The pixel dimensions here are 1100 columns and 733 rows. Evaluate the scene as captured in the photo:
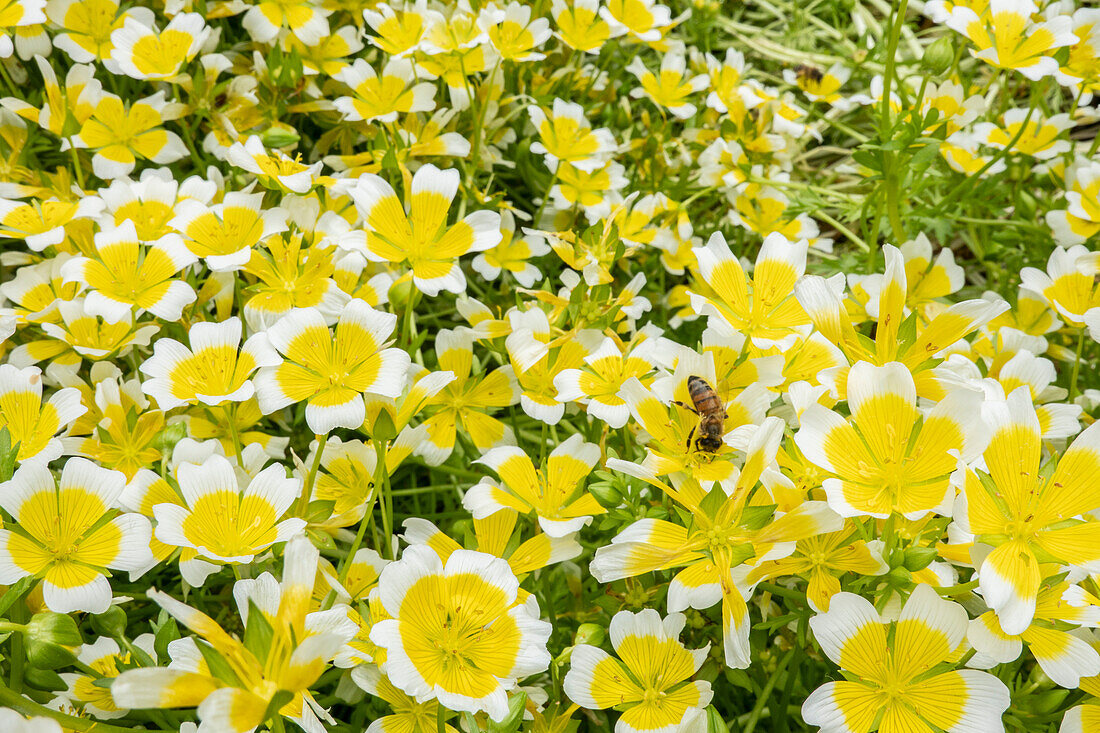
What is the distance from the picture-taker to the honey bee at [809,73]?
109 inches

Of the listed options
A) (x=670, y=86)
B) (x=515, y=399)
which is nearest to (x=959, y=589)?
(x=515, y=399)

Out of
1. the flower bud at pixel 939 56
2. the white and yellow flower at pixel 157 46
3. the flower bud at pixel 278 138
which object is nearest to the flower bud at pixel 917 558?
the flower bud at pixel 939 56

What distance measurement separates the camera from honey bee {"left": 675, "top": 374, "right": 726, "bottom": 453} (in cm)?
137

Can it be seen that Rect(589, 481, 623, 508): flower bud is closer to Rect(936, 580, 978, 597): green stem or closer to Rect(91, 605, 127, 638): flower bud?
Rect(936, 580, 978, 597): green stem

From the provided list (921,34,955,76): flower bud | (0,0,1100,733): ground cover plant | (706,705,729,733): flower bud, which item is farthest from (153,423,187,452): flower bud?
(921,34,955,76): flower bud

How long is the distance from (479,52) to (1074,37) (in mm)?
1407

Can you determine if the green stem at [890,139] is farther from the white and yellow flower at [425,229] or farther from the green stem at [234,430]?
the green stem at [234,430]

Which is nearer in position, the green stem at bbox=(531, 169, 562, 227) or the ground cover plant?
the ground cover plant

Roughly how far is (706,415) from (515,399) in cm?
47

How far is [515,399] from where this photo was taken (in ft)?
5.69

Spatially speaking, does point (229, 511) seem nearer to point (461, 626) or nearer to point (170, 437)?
point (170, 437)

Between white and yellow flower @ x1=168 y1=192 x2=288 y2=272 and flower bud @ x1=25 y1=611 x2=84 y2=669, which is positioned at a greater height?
white and yellow flower @ x1=168 y1=192 x2=288 y2=272

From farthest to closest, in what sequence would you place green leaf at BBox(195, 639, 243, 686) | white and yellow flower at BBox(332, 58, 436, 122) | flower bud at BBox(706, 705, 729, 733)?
1. white and yellow flower at BBox(332, 58, 436, 122)
2. flower bud at BBox(706, 705, 729, 733)
3. green leaf at BBox(195, 639, 243, 686)

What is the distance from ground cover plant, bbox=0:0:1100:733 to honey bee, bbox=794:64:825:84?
0.39 feet
